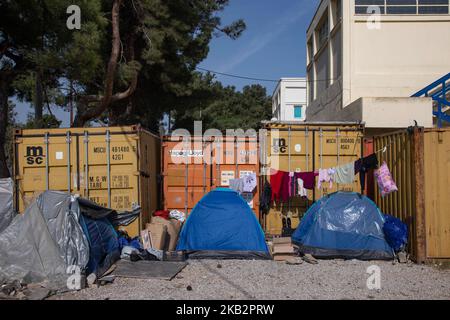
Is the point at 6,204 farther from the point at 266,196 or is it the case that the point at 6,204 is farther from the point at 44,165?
the point at 266,196

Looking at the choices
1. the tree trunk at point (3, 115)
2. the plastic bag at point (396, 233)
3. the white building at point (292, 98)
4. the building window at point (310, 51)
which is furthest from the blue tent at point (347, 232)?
the white building at point (292, 98)

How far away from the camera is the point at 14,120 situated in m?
35.3

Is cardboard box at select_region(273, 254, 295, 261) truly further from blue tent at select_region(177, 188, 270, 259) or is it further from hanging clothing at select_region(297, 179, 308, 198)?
hanging clothing at select_region(297, 179, 308, 198)

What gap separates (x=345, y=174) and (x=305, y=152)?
1.25 m

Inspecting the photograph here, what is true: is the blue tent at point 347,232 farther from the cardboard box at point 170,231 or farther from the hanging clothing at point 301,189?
the cardboard box at point 170,231

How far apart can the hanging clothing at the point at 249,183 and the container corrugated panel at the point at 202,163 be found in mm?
224

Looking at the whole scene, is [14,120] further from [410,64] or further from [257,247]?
[257,247]

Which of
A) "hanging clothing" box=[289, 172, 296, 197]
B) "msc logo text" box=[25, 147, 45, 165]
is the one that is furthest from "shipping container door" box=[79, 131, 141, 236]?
"hanging clothing" box=[289, 172, 296, 197]

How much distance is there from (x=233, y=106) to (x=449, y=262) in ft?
156

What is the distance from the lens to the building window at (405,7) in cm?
1897

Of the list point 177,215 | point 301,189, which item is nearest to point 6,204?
point 177,215

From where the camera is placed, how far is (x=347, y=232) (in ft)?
27.9

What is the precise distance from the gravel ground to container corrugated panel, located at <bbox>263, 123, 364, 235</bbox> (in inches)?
92.2

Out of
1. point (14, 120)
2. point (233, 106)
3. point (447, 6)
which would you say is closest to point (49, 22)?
point (447, 6)
